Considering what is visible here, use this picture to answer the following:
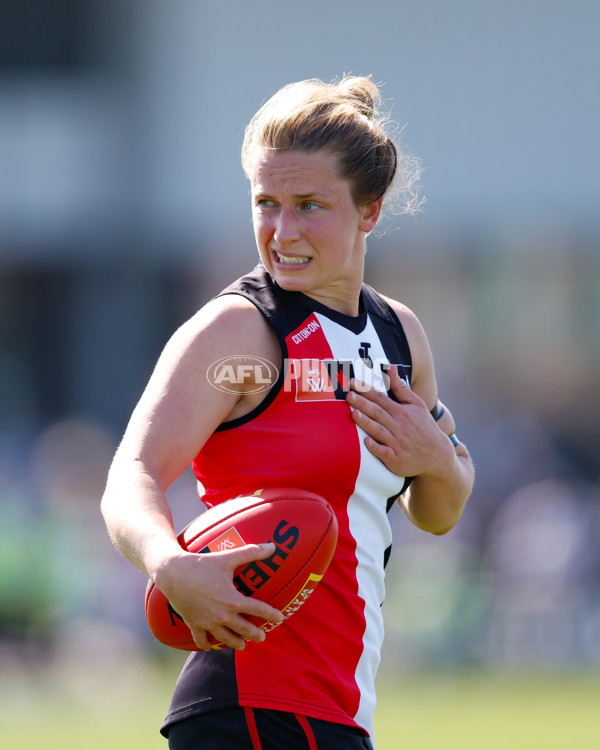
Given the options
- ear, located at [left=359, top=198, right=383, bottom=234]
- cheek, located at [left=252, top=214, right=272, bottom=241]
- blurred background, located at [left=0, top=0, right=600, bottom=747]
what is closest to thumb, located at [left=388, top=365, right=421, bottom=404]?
ear, located at [left=359, top=198, right=383, bottom=234]

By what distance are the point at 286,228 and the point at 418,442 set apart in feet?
1.78

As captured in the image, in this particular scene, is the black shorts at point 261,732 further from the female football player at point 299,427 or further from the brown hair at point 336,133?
the brown hair at point 336,133

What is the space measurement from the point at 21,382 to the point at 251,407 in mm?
10994

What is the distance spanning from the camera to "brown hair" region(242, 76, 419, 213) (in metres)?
2.32

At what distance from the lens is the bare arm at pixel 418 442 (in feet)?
7.76

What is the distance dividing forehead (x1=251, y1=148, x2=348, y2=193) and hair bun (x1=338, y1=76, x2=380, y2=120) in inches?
8.2

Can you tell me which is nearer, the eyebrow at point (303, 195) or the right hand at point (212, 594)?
the right hand at point (212, 594)

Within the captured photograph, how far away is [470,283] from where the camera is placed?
11461 millimetres

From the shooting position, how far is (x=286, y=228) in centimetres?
230

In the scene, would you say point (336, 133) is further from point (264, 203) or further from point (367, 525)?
point (367, 525)

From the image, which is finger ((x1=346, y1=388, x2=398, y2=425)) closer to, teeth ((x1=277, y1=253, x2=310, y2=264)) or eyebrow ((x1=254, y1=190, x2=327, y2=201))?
teeth ((x1=277, y1=253, x2=310, y2=264))

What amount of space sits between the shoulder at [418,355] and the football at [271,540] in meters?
0.60

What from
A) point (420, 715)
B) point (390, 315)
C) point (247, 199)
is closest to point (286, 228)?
point (390, 315)

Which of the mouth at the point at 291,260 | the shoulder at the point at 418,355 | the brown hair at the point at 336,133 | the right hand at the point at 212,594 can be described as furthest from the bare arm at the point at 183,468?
the shoulder at the point at 418,355
